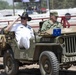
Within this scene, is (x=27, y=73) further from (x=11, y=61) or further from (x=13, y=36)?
(x=13, y=36)

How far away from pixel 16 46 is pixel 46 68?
3.99 feet

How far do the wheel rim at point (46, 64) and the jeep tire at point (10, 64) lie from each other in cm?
127

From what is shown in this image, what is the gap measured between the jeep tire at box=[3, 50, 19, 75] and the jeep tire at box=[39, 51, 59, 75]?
1.25 m

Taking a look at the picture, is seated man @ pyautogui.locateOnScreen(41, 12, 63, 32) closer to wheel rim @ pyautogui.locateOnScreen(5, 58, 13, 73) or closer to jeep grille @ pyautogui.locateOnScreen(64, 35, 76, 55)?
jeep grille @ pyautogui.locateOnScreen(64, 35, 76, 55)

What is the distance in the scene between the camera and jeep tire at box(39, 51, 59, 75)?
22.5ft

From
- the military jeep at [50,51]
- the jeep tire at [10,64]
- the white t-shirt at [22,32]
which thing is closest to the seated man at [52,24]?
the military jeep at [50,51]

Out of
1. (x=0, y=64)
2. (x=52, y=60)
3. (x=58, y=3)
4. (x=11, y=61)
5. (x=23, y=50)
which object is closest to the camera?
(x=52, y=60)

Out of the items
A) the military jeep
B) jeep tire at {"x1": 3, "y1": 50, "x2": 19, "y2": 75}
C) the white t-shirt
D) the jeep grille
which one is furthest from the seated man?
jeep tire at {"x1": 3, "y1": 50, "x2": 19, "y2": 75}

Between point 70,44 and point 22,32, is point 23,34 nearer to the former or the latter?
point 22,32

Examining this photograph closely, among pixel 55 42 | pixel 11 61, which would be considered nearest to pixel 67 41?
pixel 55 42

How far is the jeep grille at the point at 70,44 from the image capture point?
6930 mm

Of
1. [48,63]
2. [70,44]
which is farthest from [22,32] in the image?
[70,44]

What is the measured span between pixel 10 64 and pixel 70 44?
2.21m

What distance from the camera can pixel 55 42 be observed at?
6922 millimetres
